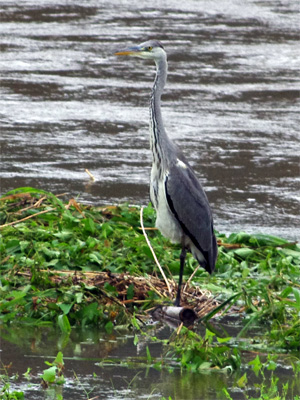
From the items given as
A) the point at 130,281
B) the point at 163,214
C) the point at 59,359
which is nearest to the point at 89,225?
the point at 163,214

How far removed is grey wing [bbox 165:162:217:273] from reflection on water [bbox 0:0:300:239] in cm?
145

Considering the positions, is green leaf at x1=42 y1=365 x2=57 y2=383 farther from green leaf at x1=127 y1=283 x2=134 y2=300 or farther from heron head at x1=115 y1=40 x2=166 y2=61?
heron head at x1=115 y1=40 x2=166 y2=61

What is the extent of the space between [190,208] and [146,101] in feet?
18.1

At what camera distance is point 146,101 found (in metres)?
12.1

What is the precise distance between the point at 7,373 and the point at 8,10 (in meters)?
13.2

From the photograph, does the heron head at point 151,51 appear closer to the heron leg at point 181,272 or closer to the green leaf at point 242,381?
the heron leg at point 181,272

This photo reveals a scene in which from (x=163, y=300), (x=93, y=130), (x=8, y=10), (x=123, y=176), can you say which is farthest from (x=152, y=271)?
(x=8, y=10)

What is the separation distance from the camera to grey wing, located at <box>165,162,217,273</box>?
668cm

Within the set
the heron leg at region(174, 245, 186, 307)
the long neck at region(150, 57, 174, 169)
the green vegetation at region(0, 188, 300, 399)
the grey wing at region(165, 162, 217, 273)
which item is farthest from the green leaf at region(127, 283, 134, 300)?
the long neck at region(150, 57, 174, 169)

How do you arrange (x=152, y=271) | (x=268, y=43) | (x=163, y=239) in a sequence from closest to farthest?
(x=152, y=271)
(x=163, y=239)
(x=268, y=43)

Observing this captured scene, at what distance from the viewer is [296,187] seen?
30.5 ft

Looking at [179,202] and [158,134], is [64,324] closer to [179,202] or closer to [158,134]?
[179,202]

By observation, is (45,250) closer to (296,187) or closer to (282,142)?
(296,187)

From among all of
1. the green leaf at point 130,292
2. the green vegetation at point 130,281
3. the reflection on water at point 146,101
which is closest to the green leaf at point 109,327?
the green vegetation at point 130,281
